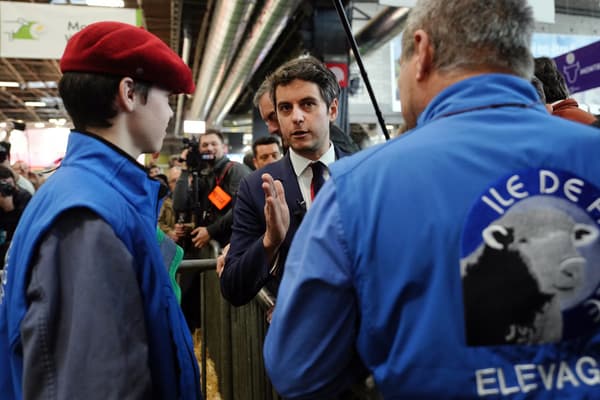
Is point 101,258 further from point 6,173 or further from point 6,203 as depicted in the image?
point 6,173

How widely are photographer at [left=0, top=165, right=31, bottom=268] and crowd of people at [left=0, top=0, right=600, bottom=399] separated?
3522mm

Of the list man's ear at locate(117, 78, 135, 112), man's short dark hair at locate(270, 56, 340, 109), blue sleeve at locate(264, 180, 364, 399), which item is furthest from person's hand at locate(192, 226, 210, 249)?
blue sleeve at locate(264, 180, 364, 399)

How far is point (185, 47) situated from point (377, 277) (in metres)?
9.80

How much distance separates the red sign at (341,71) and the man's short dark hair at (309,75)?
14.0ft

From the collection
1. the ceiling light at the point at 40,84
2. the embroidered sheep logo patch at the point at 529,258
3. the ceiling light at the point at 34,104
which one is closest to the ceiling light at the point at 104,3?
the embroidered sheep logo patch at the point at 529,258

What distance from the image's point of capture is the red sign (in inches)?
242

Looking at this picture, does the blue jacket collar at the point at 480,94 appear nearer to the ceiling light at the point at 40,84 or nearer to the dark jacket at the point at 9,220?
the dark jacket at the point at 9,220

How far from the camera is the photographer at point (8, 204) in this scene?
4059 millimetres

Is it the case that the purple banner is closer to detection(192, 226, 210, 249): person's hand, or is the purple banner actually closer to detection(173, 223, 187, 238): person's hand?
detection(192, 226, 210, 249): person's hand

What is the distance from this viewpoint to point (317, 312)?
824 millimetres

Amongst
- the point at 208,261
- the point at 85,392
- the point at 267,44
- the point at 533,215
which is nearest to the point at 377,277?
the point at 533,215

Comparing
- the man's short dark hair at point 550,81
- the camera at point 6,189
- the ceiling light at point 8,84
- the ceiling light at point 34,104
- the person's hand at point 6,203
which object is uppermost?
the ceiling light at point 34,104

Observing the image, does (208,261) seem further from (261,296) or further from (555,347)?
(555,347)

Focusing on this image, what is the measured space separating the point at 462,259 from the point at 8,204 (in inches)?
169
